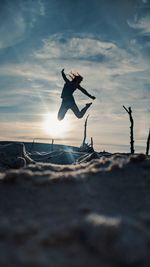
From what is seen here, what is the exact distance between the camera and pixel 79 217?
2.60m

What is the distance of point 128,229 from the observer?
229 centimetres

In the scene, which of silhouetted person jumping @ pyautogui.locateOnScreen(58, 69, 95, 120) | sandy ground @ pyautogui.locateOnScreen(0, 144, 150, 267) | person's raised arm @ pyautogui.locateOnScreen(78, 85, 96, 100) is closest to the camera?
sandy ground @ pyautogui.locateOnScreen(0, 144, 150, 267)

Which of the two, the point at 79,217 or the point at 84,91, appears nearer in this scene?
the point at 79,217

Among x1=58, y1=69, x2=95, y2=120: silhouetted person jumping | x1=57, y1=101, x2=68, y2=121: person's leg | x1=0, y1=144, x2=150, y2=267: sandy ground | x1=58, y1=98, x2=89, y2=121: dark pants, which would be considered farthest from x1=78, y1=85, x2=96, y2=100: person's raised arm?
x1=0, y1=144, x2=150, y2=267: sandy ground

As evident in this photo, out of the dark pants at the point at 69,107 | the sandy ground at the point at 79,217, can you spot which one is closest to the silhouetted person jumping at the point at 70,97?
the dark pants at the point at 69,107

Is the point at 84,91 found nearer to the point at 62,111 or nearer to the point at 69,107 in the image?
the point at 69,107

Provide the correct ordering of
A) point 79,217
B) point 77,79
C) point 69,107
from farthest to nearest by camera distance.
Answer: point 69,107, point 77,79, point 79,217

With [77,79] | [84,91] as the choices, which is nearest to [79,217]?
[84,91]

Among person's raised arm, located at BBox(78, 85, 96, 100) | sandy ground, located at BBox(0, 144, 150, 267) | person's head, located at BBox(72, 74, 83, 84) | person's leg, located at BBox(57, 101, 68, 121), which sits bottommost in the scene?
sandy ground, located at BBox(0, 144, 150, 267)

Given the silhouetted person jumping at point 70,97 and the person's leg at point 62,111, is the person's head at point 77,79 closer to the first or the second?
the silhouetted person jumping at point 70,97

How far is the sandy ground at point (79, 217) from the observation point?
1979 millimetres

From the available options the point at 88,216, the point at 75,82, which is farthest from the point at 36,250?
the point at 75,82

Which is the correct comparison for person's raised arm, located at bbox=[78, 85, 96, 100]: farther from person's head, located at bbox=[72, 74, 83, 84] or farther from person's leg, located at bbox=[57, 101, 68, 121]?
person's leg, located at bbox=[57, 101, 68, 121]

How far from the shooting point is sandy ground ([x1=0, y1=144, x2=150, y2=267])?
198cm
